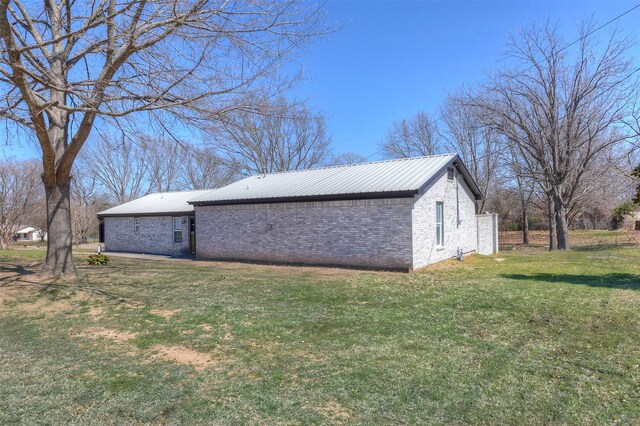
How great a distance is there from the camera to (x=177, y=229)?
2106 cm

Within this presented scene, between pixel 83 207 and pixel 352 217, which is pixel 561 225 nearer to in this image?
pixel 352 217

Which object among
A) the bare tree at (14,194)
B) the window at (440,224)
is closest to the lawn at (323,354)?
the window at (440,224)

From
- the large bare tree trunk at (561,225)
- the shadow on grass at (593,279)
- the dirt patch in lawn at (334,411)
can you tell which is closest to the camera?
the dirt patch in lawn at (334,411)

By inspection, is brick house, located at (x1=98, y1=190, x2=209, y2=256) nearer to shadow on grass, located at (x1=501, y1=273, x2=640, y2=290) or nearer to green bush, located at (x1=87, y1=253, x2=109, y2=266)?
green bush, located at (x1=87, y1=253, x2=109, y2=266)

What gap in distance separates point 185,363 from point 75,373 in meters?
1.15

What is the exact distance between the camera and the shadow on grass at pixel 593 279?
921 cm

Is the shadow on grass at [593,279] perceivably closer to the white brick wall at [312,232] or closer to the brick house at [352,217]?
the brick house at [352,217]

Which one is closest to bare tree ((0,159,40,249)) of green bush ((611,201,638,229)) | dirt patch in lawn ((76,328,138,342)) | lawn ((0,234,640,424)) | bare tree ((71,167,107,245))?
bare tree ((71,167,107,245))

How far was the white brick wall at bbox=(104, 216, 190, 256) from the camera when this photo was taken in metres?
20.9

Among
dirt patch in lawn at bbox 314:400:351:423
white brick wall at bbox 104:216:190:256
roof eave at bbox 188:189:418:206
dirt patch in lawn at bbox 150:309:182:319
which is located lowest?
dirt patch in lawn at bbox 314:400:351:423

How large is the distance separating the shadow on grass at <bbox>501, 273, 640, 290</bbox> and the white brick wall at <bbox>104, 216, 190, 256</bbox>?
15.5 meters

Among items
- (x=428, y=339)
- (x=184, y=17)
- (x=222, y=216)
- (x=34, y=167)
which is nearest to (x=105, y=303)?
(x=184, y=17)

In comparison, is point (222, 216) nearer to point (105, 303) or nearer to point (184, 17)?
point (105, 303)

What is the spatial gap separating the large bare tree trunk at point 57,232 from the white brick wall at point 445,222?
9.57 metres
